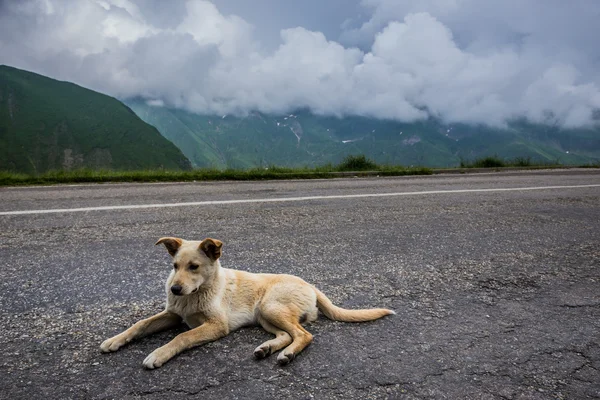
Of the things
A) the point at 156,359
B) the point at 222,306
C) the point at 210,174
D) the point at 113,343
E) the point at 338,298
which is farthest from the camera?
the point at 210,174

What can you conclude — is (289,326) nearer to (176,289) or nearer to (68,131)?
(176,289)

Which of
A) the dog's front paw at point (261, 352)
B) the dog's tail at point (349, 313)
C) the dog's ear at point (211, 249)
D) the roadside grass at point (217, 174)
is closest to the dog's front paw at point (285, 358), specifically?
the dog's front paw at point (261, 352)

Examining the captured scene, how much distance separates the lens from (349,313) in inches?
115

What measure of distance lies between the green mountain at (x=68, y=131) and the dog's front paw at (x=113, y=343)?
483 ft

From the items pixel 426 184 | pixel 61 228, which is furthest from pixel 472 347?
pixel 426 184

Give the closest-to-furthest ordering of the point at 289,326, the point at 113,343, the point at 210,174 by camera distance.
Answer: the point at 113,343, the point at 289,326, the point at 210,174

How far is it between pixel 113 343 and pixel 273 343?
3.34ft

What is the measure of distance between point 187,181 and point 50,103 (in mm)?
207597

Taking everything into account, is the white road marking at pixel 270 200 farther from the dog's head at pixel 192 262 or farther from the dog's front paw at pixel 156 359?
the dog's front paw at pixel 156 359

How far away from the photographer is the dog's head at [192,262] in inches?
106

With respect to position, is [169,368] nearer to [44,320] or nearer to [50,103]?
[44,320]

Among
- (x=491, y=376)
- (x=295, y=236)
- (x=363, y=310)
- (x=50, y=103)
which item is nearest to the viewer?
(x=491, y=376)

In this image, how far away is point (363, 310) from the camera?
2.94 meters

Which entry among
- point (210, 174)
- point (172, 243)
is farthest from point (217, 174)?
point (172, 243)
